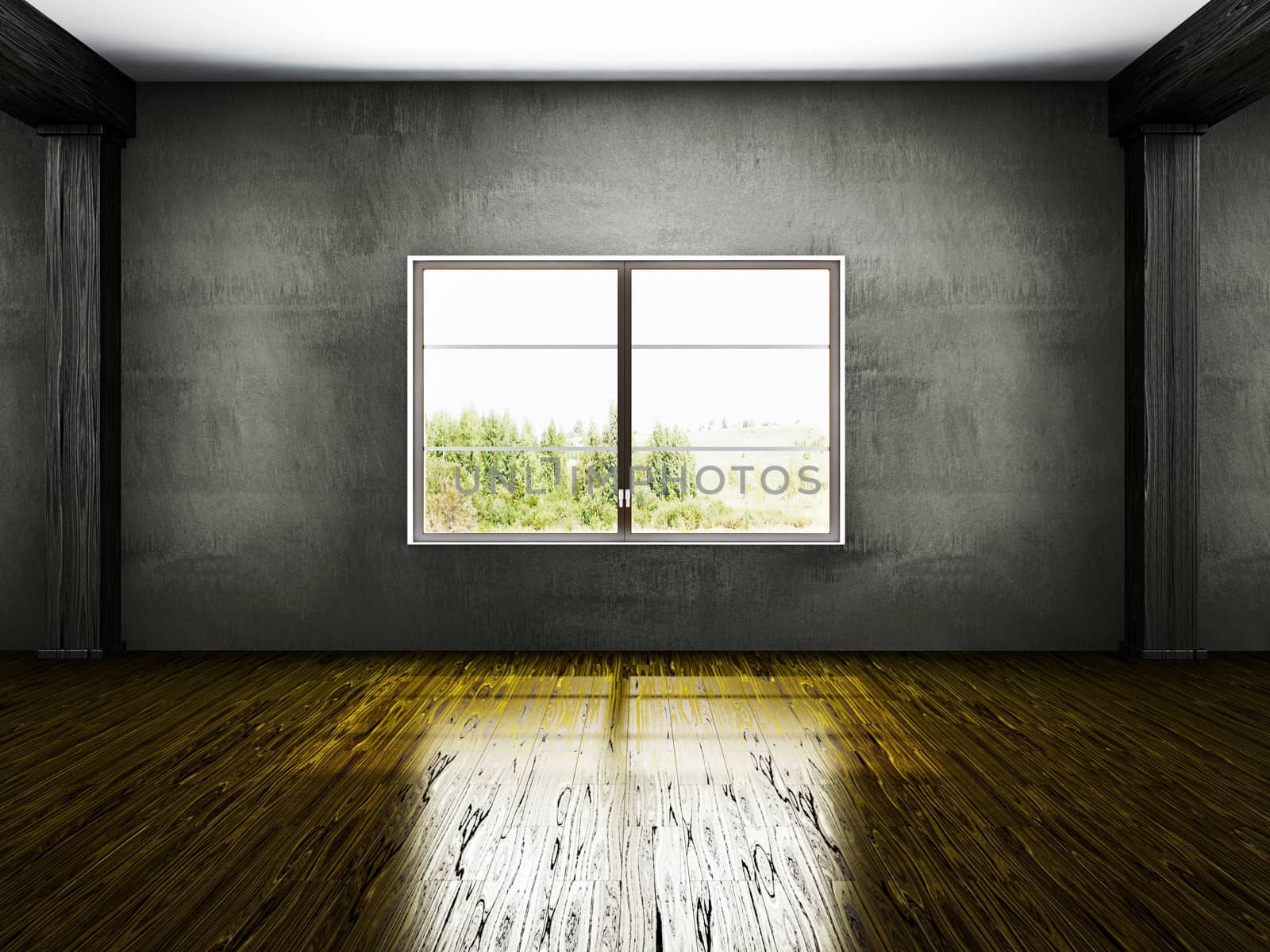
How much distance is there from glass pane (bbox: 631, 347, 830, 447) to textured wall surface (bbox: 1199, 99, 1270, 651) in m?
2.12

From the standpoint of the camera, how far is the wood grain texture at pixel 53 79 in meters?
4.06

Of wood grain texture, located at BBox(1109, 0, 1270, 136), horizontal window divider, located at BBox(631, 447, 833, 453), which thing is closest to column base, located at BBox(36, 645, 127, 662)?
horizontal window divider, located at BBox(631, 447, 833, 453)

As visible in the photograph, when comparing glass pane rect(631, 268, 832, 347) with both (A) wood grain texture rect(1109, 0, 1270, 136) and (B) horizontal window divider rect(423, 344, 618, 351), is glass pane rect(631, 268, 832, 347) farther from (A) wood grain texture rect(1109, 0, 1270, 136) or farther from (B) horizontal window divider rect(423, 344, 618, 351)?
(A) wood grain texture rect(1109, 0, 1270, 136)

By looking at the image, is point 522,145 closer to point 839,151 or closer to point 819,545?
point 839,151

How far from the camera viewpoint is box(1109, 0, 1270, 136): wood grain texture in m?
3.91

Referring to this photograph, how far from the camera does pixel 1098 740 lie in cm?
349

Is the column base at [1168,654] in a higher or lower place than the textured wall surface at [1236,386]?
A: lower

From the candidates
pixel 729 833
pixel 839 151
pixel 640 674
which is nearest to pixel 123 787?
pixel 729 833

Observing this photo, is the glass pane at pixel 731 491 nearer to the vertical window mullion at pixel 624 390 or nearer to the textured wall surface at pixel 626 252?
the vertical window mullion at pixel 624 390


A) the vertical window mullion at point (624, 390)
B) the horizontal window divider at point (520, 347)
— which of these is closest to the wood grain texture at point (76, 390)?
the horizontal window divider at point (520, 347)

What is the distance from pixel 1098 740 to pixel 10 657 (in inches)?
208

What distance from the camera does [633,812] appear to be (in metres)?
2.80

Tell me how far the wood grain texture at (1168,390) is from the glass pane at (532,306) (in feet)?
9.35

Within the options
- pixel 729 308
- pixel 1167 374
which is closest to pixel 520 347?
pixel 729 308
